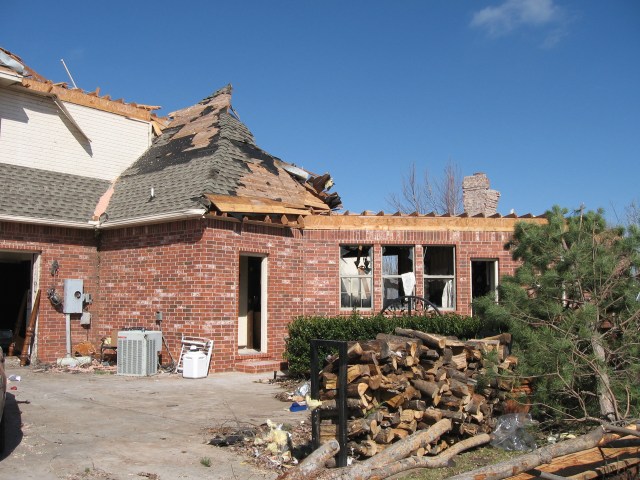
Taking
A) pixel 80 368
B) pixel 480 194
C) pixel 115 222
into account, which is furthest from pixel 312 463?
pixel 480 194

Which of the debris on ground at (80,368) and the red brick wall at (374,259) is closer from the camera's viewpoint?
the debris on ground at (80,368)

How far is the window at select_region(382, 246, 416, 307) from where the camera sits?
1424 cm

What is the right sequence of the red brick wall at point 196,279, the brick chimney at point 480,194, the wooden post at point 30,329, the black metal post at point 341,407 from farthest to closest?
the brick chimney at point 480,194 < the wooden post at point 30,329 < the red brick wall at point 196,279 < the black metal post at point 341,407

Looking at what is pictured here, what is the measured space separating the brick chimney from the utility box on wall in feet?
35.2

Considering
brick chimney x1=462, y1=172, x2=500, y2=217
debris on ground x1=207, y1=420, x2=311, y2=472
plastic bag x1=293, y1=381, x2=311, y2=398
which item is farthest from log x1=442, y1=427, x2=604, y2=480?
brick chimney x1=462, y1=172, x2=500, y2=217

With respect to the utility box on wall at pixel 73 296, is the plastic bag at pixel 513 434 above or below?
below

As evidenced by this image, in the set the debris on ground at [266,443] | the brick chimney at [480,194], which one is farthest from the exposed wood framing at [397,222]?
the debris on ground at [266,443]

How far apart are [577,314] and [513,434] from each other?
1.73m

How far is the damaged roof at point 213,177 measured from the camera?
13.5 metres

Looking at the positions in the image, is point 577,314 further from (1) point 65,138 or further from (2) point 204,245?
(1) point 65,138

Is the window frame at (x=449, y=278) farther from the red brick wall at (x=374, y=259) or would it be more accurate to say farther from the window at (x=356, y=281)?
the window at (x=356, y=281)

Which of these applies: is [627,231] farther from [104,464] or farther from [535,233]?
Result: [104,464]

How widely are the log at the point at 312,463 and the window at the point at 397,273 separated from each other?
8.37m

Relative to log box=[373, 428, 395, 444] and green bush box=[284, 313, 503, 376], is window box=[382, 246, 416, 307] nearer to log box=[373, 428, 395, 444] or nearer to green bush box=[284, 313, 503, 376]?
green bush box=[284, 313, 503, 376]
